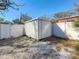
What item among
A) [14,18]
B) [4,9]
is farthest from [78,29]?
[14,18]

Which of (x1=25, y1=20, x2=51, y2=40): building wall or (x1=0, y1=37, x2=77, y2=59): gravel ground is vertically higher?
(x1=25, y1=20, x2=51, y2=40): building wall

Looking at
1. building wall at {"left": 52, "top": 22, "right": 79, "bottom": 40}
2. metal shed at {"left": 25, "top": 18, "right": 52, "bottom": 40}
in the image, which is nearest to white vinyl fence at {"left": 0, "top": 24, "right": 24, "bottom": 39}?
metal shed at {"left": 25, "top": 18, "right": 52, "bottom": 40}

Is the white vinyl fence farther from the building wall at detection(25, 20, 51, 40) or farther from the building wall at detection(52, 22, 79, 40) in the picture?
the building wall at detection(52, 22, 79, 40)

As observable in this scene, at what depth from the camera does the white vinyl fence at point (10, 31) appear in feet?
43.4

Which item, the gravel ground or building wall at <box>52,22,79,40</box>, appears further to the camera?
building wall at <box>52,22,79,40</box>

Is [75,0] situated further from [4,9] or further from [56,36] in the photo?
[4,9]

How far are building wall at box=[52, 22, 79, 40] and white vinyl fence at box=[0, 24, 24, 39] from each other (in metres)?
4.73

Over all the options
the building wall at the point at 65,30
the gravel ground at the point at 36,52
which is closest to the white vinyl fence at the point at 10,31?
the building wall at the point at 65,30

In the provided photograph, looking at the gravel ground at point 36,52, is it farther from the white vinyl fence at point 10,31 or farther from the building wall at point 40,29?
the white vinyl fence at point 10,31

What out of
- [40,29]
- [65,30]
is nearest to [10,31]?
[40,29]

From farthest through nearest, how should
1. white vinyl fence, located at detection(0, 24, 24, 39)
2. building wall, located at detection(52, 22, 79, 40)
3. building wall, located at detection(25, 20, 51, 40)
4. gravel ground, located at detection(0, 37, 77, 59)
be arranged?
white vinyl fence, located at detection(0, 24, 24, 39) < building wall, located at detection(52, 22, 79, 40) < building wall, located at detection(25, 20, 51, 40) < gravel ground, located at detection(0, 37, 77, 59)

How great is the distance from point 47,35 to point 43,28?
1.24 m

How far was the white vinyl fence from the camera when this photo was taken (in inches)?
521

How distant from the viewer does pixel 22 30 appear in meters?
15.5
